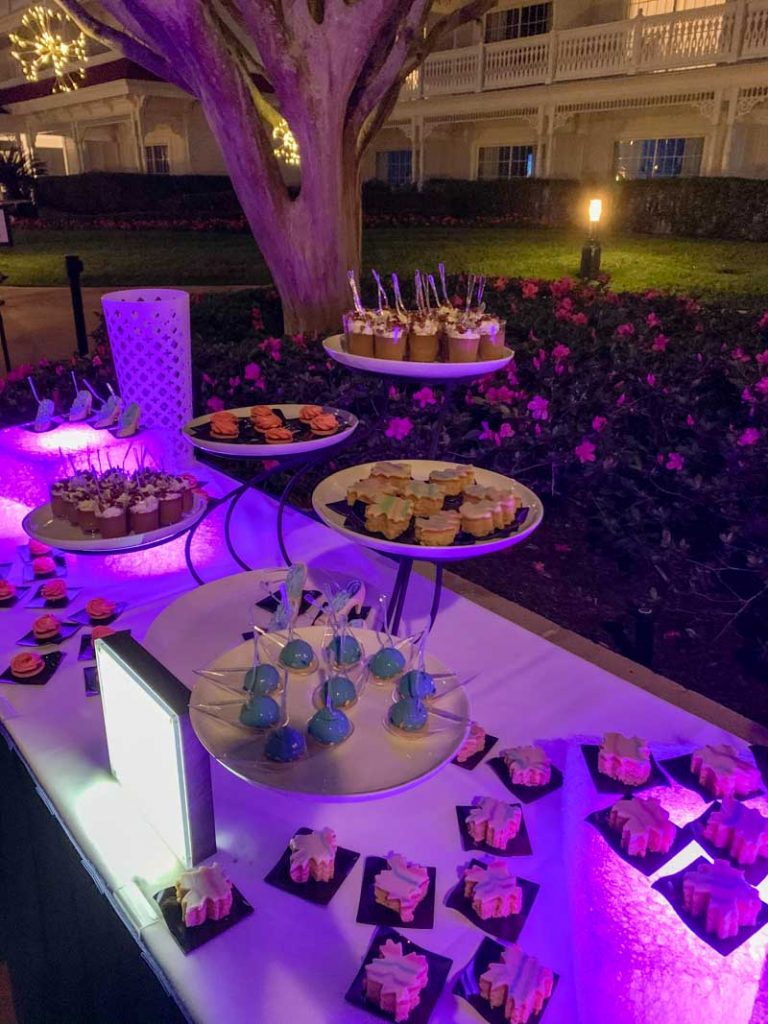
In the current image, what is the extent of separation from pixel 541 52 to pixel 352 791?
21759 millimetres

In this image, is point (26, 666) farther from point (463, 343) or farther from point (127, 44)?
point (127, 44)

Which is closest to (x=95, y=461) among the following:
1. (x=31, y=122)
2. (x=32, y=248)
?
(x=32, y=248)

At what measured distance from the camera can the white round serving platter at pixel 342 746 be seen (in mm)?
1358

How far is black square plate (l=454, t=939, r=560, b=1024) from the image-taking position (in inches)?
49.2

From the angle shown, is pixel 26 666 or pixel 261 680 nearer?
pixel 261 680

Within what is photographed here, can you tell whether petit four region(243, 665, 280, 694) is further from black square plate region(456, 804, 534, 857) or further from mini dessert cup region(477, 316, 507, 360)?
Answer: mini dessert cup region(477, 316, 507, 360)

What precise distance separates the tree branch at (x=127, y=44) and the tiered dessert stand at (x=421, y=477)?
3.74 metres

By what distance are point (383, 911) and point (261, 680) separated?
0.48 metres

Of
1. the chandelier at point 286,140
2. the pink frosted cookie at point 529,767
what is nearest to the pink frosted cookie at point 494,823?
the pink frosted cookie at point 529,767

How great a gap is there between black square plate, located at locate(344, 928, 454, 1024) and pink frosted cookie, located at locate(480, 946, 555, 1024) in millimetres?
75

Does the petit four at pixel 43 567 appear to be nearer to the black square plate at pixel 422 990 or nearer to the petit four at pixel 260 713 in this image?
the petit four at pixel 260 713

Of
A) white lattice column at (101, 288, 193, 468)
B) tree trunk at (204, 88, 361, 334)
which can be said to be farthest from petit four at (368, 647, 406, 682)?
tree trunk at (204, 88, 361, 334)

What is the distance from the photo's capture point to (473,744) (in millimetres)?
1830

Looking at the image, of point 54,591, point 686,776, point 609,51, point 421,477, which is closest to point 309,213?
point 421,477
